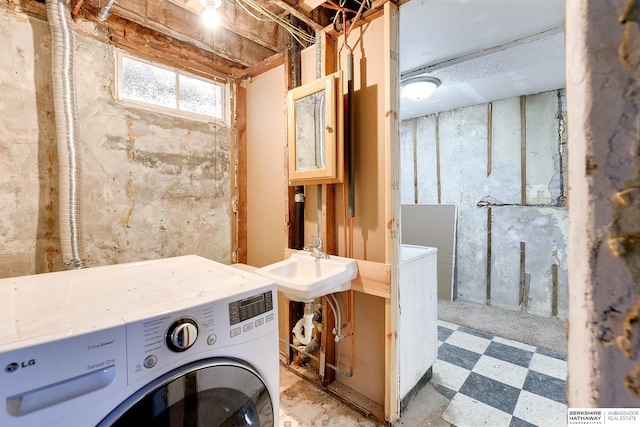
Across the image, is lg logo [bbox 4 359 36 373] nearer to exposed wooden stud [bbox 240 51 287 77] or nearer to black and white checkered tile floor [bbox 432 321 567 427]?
black and white checkered tile floor [bbox 432 321 567 427]

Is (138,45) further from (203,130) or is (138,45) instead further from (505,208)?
(505,208)

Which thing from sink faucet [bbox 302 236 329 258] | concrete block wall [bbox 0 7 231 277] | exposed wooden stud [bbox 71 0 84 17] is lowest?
sink faucet [bbox 302 236 329 258]

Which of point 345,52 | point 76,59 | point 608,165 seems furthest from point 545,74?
point 76,59

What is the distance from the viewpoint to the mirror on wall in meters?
1.59

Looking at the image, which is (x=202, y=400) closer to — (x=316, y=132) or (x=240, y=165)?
(x=316, y=132)

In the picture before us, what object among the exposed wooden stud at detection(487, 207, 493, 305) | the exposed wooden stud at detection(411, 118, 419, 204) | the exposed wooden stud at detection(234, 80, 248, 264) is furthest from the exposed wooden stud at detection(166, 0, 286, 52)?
the exposed wooden stud at detection(487, 207, 493, 305)

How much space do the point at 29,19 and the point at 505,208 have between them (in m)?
4.14

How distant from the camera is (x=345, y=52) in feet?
5.68

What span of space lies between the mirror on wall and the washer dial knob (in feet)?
3.54

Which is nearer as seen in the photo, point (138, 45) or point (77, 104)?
point (77, 104)

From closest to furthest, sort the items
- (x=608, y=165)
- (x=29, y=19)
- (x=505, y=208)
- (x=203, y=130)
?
(x=608, y=165) < (x=29, y=19) < (x=203, y=130) < (x=505, y=208)

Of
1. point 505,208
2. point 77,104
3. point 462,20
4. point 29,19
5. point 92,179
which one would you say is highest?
point 462,20

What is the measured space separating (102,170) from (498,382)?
2.94 metres

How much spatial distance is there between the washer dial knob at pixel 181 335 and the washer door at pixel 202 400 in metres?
0.06
